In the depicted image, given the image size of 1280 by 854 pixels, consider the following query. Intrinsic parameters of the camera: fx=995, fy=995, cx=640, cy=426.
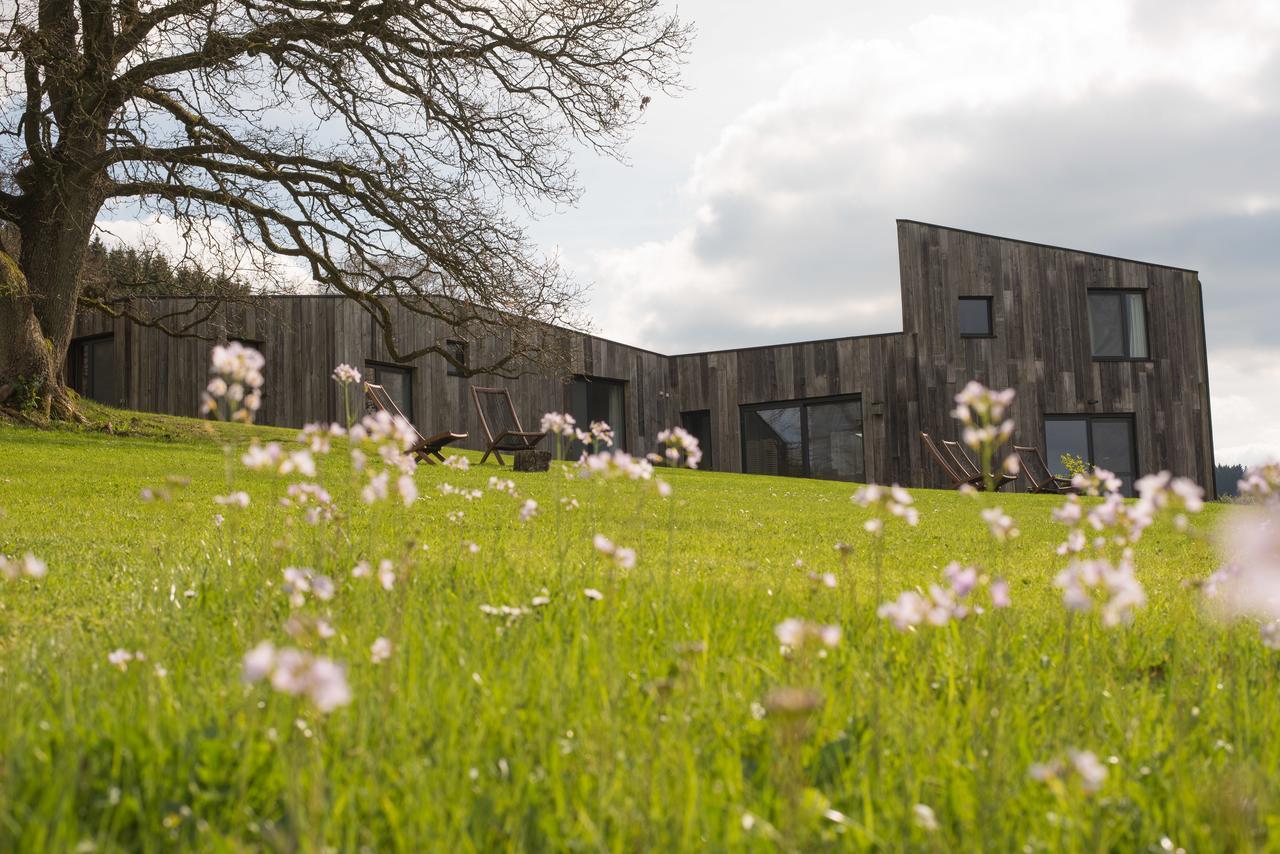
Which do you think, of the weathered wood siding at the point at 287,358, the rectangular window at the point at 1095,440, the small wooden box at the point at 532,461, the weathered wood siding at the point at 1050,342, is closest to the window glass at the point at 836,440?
the weathered wood siding at the point at 1050,342

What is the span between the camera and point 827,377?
22.8 m

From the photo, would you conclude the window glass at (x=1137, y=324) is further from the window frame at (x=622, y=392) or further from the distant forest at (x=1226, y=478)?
the window frame at (x=622, y=392)

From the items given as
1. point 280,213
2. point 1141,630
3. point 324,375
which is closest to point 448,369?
point 324,375

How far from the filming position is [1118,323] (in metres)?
22.2

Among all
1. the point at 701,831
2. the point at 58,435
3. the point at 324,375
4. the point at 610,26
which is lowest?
the point at 701,831

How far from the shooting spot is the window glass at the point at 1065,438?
21.7 m

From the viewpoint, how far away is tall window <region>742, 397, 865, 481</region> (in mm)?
22844

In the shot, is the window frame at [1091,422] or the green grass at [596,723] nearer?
the green grass at [596,723]

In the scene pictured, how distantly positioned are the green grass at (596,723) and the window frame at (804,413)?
18.4 m

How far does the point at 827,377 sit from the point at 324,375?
1098 cm

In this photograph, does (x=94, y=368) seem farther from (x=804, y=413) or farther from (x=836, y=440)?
(x=836, y=440)

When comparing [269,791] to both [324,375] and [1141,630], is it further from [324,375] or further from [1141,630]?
[324,375]

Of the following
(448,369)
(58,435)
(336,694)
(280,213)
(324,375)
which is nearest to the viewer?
(336,694)

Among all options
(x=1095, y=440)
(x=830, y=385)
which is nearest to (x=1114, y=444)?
(x=1095, y=440)
